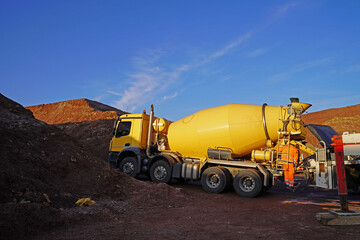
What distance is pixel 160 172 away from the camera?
13.1m

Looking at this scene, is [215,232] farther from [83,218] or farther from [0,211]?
[0,211]

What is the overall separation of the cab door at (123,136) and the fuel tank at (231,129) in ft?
9.08

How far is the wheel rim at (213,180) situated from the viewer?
11344mm

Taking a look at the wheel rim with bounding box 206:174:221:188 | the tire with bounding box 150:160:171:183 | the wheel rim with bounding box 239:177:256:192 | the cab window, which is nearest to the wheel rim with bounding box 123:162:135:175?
the tire with bounding box 150:160:171:183

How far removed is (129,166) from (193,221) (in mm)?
7707

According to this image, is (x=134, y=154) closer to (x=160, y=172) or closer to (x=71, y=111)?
(x=160, y=172)

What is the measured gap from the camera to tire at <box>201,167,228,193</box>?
11.1 metres

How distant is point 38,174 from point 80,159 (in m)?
2.04

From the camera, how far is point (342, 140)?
7160mm

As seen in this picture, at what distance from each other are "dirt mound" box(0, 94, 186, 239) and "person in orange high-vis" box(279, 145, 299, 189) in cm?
428

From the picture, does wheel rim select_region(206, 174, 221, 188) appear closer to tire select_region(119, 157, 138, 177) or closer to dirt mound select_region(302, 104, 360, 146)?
tire select_region(119, 157, 138, 177)

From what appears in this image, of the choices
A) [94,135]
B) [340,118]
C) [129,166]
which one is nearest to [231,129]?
[129,166]

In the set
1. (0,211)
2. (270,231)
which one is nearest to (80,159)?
(0,211)

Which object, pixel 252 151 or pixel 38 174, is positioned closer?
pixel 38 174
